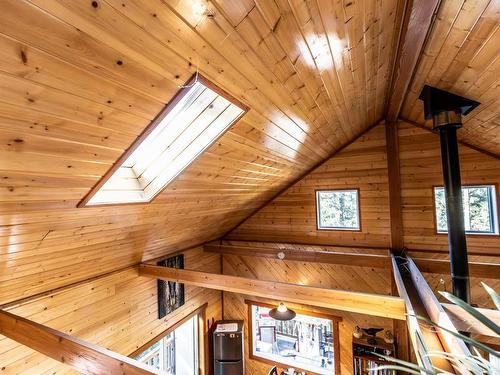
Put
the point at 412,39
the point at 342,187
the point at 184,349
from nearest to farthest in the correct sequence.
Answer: the point at 412,39
the point at 342,187
the point at 184,349

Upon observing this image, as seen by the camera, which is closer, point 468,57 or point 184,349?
point 468,57

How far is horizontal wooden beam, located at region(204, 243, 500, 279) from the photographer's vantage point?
323cm

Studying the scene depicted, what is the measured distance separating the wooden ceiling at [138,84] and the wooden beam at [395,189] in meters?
1.55

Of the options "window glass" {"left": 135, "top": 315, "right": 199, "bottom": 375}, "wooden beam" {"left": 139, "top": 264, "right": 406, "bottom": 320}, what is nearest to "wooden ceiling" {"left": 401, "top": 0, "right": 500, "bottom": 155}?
"wooden beam" {"left": 139, "top": 264, "right": 406, "bottom": 320}

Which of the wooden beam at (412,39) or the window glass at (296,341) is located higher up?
the wooden beam at (412,39)

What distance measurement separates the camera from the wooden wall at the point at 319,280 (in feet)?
14.5

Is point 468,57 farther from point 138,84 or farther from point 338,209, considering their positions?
point 338,209

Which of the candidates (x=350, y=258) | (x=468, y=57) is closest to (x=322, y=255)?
(x=350, y=258)

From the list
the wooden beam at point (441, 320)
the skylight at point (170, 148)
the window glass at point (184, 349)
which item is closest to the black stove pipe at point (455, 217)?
the wooden beam at point (441, 320)

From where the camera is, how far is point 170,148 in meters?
2.25

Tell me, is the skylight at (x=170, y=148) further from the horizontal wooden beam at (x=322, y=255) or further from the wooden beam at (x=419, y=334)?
the horizontal wooden beam at (x=322, y=255)

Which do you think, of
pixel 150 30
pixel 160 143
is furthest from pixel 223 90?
pixel 160 143

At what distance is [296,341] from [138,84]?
5445mm

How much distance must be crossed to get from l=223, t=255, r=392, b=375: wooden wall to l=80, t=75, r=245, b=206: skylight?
350 centimetres
